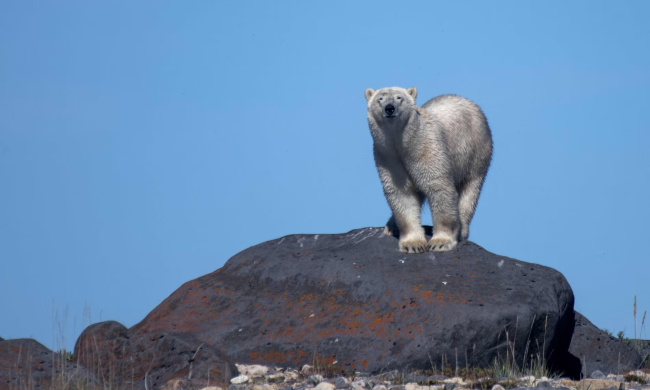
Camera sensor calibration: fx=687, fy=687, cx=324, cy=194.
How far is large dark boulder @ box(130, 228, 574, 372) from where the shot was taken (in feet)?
26.8

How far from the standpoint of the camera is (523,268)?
9555mm

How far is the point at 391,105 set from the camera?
9508 millimetres

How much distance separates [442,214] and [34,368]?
5.74 m

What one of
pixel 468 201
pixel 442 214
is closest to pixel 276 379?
pixel 442 214

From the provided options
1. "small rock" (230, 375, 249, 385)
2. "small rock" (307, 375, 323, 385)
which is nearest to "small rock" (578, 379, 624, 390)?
"small rock" (307, 375, 323, 385)

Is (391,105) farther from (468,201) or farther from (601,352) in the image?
(601,352)

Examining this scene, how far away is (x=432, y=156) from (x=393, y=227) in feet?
5.01

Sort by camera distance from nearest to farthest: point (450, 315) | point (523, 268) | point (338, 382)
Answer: point (338, 382) < point (450, 315) < point (523, 268)

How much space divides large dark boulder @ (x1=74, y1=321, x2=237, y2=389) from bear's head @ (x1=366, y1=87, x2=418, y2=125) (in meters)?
4.07

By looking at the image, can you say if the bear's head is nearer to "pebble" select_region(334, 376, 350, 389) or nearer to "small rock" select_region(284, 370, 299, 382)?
"small rock" select_region(284, 370, 299, 382)

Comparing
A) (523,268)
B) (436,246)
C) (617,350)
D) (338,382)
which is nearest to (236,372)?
(338,382)

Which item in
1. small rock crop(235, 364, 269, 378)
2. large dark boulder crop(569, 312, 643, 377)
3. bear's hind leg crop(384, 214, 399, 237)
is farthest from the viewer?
bear's hind leg crop(384, 214, 399, 237)

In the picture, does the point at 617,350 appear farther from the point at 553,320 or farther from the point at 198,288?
the point at 198,288

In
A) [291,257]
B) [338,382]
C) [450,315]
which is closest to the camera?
[338,382]
